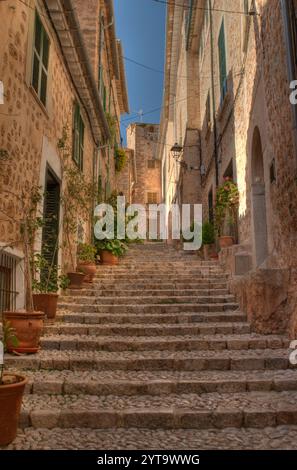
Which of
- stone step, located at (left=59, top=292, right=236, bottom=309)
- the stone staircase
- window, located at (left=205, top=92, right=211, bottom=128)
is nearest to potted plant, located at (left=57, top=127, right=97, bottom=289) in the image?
the stone staircase

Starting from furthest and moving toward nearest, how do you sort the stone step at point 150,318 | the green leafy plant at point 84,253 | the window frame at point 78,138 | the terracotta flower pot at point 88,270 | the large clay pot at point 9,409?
the green leafy plant at point 84,253 < the window frame at point 78,138 < the terracotta flower pot at point 88,270 < the stone step at point 150,318 < the large clay pot at point 9,409

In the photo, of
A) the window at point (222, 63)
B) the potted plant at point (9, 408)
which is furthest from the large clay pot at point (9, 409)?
the window at point (222, 63)

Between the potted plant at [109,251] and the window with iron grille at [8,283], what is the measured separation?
5.09m

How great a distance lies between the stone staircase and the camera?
10.4 ft

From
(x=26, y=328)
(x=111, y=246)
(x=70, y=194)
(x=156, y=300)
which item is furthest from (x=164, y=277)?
(x=26, y=328)

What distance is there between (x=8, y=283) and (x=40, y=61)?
11.1ft

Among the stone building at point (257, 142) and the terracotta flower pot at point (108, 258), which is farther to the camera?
the terracotta flower pot at point (108, 258)

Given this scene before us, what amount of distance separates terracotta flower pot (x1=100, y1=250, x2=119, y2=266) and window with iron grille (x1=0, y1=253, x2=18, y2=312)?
507cm

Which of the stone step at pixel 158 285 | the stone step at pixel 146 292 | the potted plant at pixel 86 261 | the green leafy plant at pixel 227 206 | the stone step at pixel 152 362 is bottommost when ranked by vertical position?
the stone step at pixel 152 362

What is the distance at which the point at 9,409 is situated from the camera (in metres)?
2.92

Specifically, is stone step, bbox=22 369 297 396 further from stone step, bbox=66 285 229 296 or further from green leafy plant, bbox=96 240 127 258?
green leafy plant, bbox=96 240 127 258

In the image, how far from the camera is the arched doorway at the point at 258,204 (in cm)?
698

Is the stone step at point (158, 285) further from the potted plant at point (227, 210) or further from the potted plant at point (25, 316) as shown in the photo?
the potted plant at point (25, 316)
